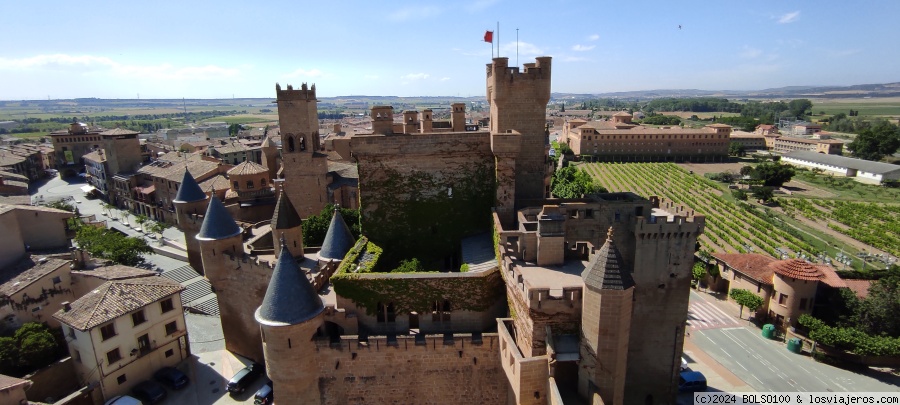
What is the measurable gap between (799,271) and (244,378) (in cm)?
4346

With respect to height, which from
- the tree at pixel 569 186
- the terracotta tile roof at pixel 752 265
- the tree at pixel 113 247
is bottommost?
the terracotta tile roof at pixel 752 265

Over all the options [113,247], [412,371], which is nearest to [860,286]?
[412,371]

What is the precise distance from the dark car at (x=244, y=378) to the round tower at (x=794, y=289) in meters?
41.9

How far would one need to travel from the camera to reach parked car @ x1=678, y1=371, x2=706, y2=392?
3112cm

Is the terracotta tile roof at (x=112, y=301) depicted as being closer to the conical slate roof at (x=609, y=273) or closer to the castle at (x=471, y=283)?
the castle at (x=471, y=283)

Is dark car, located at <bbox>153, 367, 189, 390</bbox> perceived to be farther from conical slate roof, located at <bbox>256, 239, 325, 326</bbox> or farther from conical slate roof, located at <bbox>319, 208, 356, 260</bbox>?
conical slate roof, located at <bbox>256, 239, 325, 326</bbox>

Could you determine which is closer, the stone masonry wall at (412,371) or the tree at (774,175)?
the stone masonry wall at (412,371)

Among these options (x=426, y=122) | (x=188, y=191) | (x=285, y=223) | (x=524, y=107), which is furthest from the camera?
(x=188, y=191)

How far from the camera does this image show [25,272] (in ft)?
114

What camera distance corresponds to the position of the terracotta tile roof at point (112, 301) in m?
28.9

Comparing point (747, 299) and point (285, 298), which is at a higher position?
point (285, 298)

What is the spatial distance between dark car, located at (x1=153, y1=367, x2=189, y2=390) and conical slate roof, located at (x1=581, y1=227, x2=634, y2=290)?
28.4m

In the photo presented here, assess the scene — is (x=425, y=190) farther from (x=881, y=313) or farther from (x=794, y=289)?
(x=881, y=313)

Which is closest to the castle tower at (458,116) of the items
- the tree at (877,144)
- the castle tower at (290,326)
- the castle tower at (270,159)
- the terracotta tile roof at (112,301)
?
the castle tower at (290,326)
